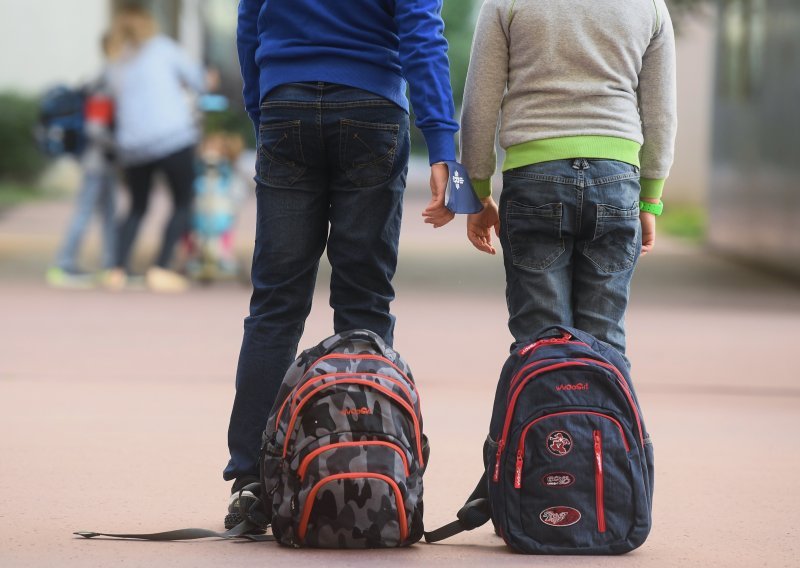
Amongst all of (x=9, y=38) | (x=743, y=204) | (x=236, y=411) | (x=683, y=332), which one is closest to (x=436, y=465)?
(x=236, y=411)

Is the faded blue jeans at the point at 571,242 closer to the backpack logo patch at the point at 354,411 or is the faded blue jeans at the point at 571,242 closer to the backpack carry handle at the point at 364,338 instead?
the backpack carry handle at the point at 364,338

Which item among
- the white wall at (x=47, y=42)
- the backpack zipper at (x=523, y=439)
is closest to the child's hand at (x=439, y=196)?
the backpack zipper at (x=523, y=439)

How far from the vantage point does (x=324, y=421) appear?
153 inches

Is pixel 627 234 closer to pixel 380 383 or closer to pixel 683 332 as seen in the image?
pixel 380 383

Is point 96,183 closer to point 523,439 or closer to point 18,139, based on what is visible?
point 523,439

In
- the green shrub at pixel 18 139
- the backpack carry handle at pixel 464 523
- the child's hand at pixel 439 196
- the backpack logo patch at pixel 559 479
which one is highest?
the green shrub at pixel 18 139

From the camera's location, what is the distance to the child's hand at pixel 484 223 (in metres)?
4.29

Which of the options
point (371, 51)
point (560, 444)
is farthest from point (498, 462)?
point (371, 51)

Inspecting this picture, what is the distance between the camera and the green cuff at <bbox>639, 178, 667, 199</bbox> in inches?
173

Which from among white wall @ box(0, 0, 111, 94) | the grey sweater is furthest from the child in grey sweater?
white wall @ box(0, 0, 111, 94)

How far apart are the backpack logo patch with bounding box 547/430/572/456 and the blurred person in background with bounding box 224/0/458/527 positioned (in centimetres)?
61

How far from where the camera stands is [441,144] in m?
4.05

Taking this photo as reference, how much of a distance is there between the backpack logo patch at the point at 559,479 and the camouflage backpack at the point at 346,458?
329 mm

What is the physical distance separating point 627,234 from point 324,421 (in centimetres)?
102
